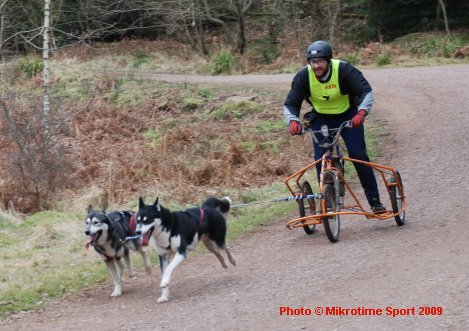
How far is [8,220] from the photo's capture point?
39.6ft

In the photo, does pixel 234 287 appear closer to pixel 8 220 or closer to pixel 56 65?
pixel 8 220

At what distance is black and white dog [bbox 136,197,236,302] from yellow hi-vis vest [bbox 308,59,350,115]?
1940 millimetres

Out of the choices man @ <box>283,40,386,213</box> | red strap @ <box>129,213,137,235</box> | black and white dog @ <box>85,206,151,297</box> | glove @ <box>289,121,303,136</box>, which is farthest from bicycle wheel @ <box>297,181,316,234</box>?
red strap @ <box>129,213,137,235</box>

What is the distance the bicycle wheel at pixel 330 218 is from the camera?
8.84 meters

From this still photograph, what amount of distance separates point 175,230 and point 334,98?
2715 millimetres

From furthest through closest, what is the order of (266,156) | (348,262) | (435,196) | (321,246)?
(266,156)
(435,196)
(321,246)
(348,262)

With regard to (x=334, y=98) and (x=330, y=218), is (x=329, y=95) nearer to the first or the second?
(x=334, y=98)

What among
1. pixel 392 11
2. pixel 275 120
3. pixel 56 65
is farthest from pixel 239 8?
pixel 275 120

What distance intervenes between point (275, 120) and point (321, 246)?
28.7 ft

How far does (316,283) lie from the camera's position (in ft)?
24.6

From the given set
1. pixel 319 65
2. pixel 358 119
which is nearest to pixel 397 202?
pixel 358 119

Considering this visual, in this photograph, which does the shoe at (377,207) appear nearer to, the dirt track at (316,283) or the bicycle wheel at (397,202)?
the bicycle wheel at (397,202)

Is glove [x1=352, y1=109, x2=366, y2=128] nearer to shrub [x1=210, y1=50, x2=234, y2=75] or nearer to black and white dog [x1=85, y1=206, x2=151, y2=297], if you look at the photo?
black and white dog [x1=85, y1=206, x2=151, y2=297]

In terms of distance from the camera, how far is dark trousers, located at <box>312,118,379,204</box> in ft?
30.1
